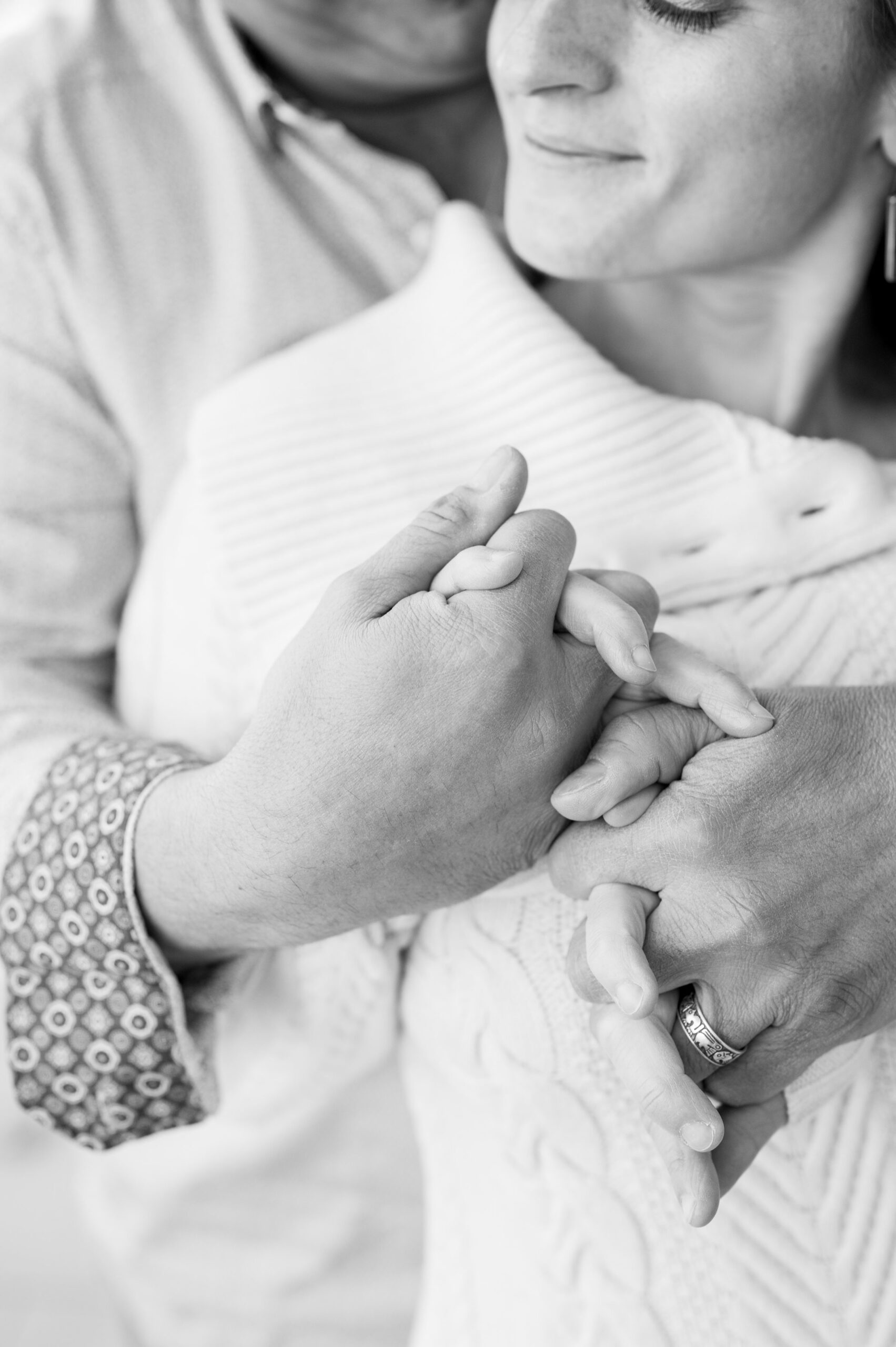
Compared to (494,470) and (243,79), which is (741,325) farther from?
(243,79)

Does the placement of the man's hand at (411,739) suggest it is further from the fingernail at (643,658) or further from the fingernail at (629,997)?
the fingernail at (629,997)

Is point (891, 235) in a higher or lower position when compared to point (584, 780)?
higher

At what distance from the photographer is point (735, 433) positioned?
1110 mm

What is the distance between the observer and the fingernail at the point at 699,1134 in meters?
0.78

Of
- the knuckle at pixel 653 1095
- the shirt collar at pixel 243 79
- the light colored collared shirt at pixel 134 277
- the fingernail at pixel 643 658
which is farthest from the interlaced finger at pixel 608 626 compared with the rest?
the shirt collar at pixel 243 79

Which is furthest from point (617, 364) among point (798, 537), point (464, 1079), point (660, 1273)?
point (660, 1273)

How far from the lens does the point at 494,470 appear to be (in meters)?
0.90

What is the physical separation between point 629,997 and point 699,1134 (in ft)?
0.30

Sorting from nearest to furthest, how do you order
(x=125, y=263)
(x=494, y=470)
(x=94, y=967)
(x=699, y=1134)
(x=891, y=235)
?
(x=699, y=1134) < (x=494, y=470) < (x=94, y=967) < (x=891, y=235) < (x=125, y=263)

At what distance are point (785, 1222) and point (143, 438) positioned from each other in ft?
3.00

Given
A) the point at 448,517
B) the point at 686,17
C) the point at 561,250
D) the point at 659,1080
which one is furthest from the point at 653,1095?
the point at 686,17

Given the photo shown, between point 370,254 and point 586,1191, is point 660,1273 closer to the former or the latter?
point 586,1191

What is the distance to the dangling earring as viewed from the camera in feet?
3.80

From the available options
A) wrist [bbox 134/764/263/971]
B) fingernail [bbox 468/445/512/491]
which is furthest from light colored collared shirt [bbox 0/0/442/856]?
fingernail [bbox 468/445/512/491]
